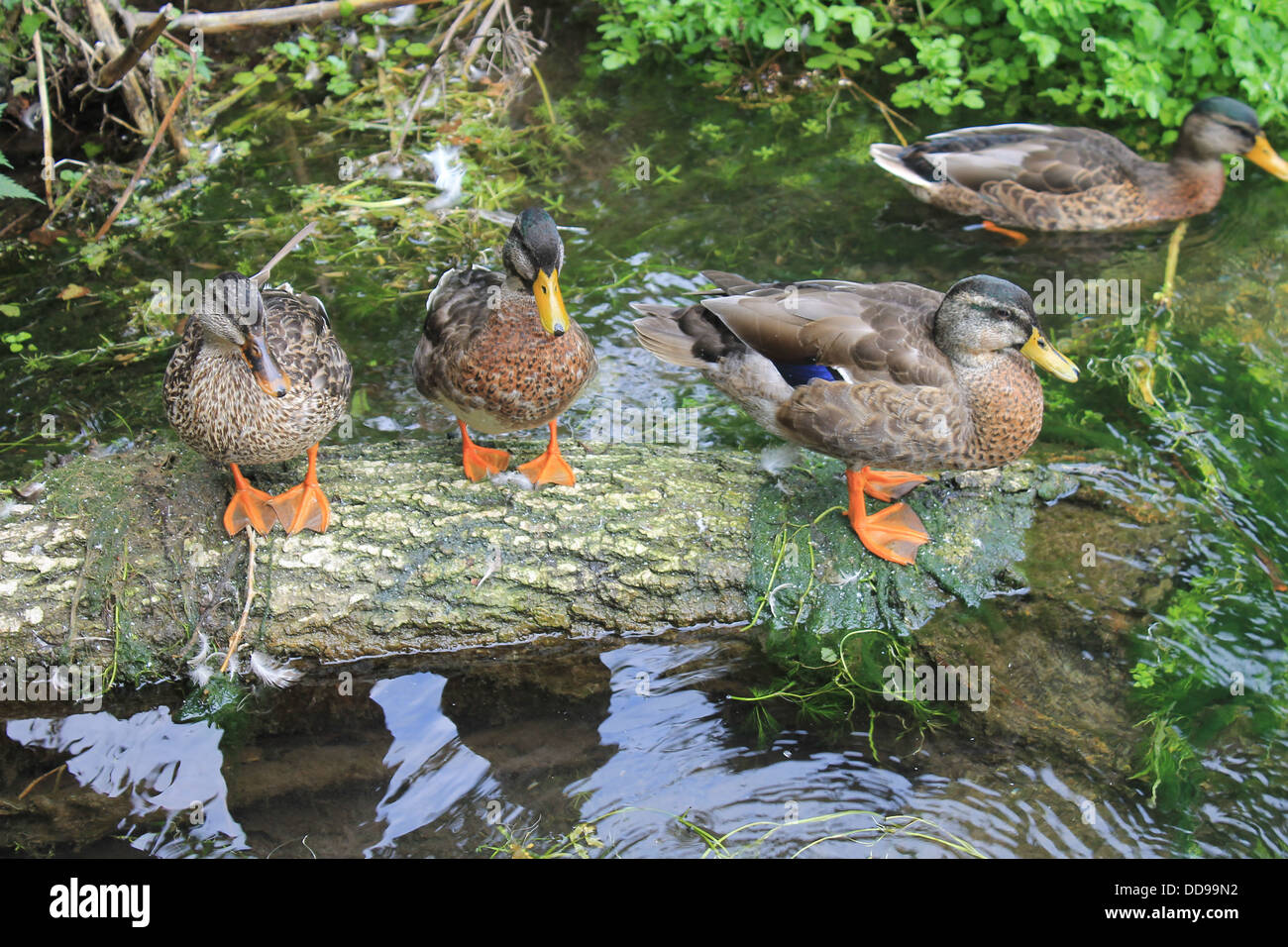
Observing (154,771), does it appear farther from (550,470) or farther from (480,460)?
(550,470)

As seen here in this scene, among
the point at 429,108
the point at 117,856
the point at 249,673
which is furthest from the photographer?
the point at 429,108

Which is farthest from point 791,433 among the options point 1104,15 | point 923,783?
point 1104,15

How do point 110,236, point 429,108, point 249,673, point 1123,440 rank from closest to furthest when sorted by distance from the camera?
1. point 249,673
2. point 1123,440
3. point 110,236
4. point 429,108

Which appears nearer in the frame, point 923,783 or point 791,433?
point 923,783

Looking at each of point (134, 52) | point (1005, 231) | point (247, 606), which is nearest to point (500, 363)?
point (247, 606)

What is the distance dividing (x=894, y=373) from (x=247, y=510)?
2.54 meters

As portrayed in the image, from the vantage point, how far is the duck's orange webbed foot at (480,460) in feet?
13.8

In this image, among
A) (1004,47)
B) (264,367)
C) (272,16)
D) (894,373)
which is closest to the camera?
(264,367)

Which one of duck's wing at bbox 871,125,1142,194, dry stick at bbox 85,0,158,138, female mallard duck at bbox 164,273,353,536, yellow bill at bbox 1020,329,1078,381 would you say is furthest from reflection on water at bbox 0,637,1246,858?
dry stick at bbox 85,0,158,138

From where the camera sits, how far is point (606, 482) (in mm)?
4184

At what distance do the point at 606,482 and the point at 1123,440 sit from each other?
7.97 feet

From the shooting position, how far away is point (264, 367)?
3664mm

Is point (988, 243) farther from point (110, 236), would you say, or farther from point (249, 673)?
point (110, 236)

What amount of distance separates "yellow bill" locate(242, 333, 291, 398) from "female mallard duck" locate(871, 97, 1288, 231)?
4.05m
